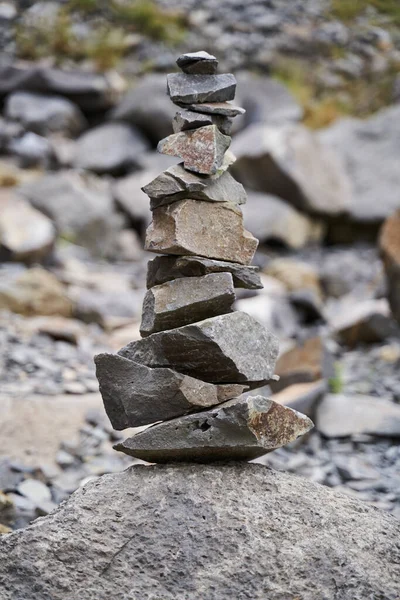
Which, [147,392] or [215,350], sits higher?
[215,350]

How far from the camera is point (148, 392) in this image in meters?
2.92

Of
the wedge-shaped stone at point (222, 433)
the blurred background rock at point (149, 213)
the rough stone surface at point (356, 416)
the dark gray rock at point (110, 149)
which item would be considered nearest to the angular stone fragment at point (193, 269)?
the wedge-shaped stone at point (222, 433)

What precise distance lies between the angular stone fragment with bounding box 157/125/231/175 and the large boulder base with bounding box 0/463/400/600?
118 centimetres

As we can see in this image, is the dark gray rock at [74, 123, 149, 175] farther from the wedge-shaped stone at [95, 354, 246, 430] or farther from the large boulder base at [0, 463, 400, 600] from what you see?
the large boulder base at [0, 463, 400, 600]

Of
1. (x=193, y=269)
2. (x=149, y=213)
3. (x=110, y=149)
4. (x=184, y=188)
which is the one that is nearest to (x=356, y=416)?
(x=193, y=269)

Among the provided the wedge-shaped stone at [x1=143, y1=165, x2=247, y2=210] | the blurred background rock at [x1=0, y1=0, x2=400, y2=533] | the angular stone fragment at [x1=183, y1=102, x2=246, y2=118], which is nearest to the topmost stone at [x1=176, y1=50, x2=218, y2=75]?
the angular stone fragment at [x1=183, y1=102, x2=246, y2=118]

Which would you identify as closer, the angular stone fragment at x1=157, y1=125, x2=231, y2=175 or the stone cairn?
the stone cairn

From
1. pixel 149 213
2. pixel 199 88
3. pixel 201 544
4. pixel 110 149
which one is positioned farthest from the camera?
pixel 110 149

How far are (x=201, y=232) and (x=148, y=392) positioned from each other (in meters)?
0.67

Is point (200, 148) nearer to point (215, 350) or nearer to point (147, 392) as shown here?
point (215, 350)

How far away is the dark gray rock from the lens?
1367 centimetres

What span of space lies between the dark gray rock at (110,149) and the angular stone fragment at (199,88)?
10813 millimetres

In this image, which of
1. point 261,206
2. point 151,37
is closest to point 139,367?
point 261,206

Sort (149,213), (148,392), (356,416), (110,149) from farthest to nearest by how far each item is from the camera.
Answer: (110,149), (149,213), (356,416), (148,392)
